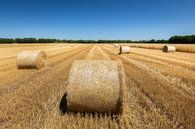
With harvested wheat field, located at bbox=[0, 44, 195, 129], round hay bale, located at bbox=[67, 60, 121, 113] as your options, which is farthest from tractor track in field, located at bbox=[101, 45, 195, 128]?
round hay bale, located at bbox=[67, 60, 121, 113]

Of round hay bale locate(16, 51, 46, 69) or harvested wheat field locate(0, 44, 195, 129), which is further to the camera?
round hay bale locate(16, 51, 46, 69)

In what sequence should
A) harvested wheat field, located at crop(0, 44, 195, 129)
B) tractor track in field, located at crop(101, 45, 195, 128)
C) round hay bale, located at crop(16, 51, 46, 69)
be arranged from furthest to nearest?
round hay bale, located at crop(16, 51, 46, 69) < tractor track in field, located at crop(101, 45, 195, 128) < harvested wheat field, located at crop(0, 44, 195, 129)

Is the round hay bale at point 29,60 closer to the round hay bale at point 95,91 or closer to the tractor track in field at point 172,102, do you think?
the tractor track in field at point 172,102

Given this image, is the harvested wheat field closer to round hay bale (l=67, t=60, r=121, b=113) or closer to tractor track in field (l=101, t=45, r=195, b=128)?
tractor track in field (l=101, t=45, r=195, b=128)

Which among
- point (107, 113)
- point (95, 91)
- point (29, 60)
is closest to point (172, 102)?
point (107, 113)

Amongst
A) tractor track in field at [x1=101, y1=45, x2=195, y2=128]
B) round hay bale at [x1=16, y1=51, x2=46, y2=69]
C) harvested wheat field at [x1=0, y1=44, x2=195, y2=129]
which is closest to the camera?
harvested wheat field at [x1=0, y1=44, x2=195, y2=129]

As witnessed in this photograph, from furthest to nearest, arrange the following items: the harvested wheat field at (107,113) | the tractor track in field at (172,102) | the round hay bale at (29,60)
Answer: the round hay bale at (29,60) < the tractor track in field at (172,102) < the harvested wheat field at (107,113)

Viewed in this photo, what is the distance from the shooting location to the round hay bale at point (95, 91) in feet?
17.4

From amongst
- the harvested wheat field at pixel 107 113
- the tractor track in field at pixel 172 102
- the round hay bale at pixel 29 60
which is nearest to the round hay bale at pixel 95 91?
the harvested wheat field at pixel 107 113

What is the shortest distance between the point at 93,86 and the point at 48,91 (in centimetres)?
273

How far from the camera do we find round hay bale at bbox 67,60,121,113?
531cm

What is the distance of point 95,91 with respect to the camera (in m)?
5.35

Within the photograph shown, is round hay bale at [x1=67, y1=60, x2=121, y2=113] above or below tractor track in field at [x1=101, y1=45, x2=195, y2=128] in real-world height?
above

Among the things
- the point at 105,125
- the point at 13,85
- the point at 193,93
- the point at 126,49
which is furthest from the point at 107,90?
the point at 126,49
